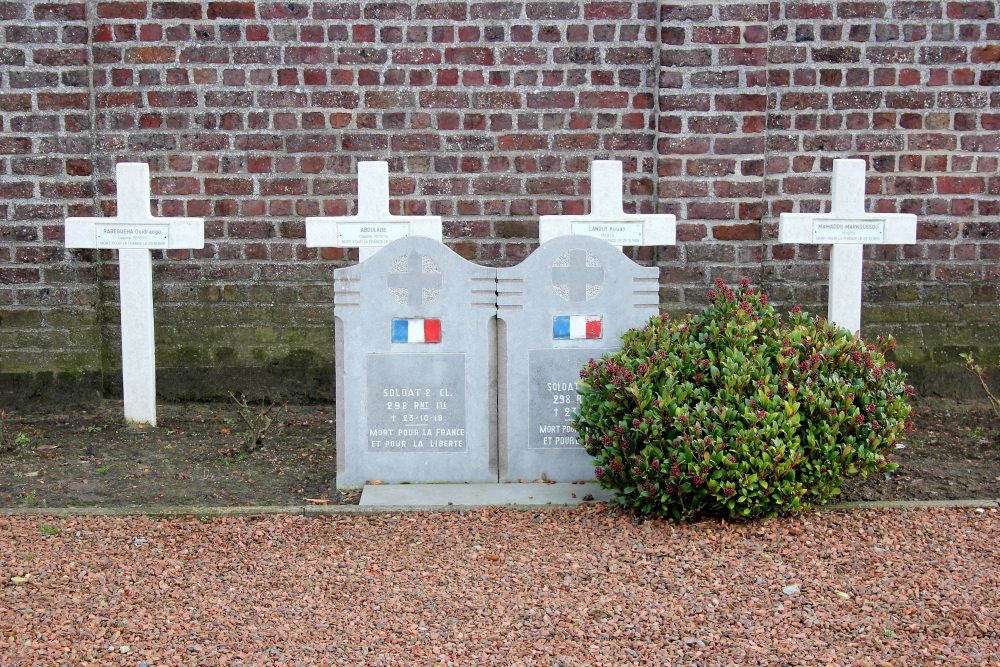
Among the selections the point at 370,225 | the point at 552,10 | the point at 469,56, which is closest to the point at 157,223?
the point at 370,225

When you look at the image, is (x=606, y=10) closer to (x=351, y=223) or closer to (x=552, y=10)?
(x=552, y=10)

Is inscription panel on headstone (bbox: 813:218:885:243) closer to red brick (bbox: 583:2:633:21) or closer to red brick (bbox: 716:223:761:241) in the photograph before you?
red brick (bbox: 716:223:761:241)

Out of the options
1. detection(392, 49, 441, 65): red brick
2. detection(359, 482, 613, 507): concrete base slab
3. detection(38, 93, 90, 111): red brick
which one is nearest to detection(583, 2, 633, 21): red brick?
detection(392, 49, 441, 65): red brick

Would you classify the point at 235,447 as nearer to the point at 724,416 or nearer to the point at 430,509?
the point at 430,509

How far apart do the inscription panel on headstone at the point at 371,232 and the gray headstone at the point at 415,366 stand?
832 mm

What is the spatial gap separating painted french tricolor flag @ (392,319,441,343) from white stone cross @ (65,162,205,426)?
159cm

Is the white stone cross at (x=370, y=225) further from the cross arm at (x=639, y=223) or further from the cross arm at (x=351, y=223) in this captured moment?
the cross arm at (x=639, y=223)

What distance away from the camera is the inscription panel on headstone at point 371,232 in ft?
18.4

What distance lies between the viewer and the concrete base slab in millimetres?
4555

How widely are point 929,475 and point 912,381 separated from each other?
5.50ft

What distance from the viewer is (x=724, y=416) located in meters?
4.03

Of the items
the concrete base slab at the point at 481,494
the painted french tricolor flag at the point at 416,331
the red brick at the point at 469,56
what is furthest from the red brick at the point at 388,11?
the concrete base slab at the point at 481,494

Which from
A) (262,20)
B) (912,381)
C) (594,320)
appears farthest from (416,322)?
(912,381)

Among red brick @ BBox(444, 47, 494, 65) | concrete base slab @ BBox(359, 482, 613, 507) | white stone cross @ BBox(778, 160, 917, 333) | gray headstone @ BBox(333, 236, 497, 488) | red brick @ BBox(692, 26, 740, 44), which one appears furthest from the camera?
red brick @ BBox(444, 47, 494, 65)
